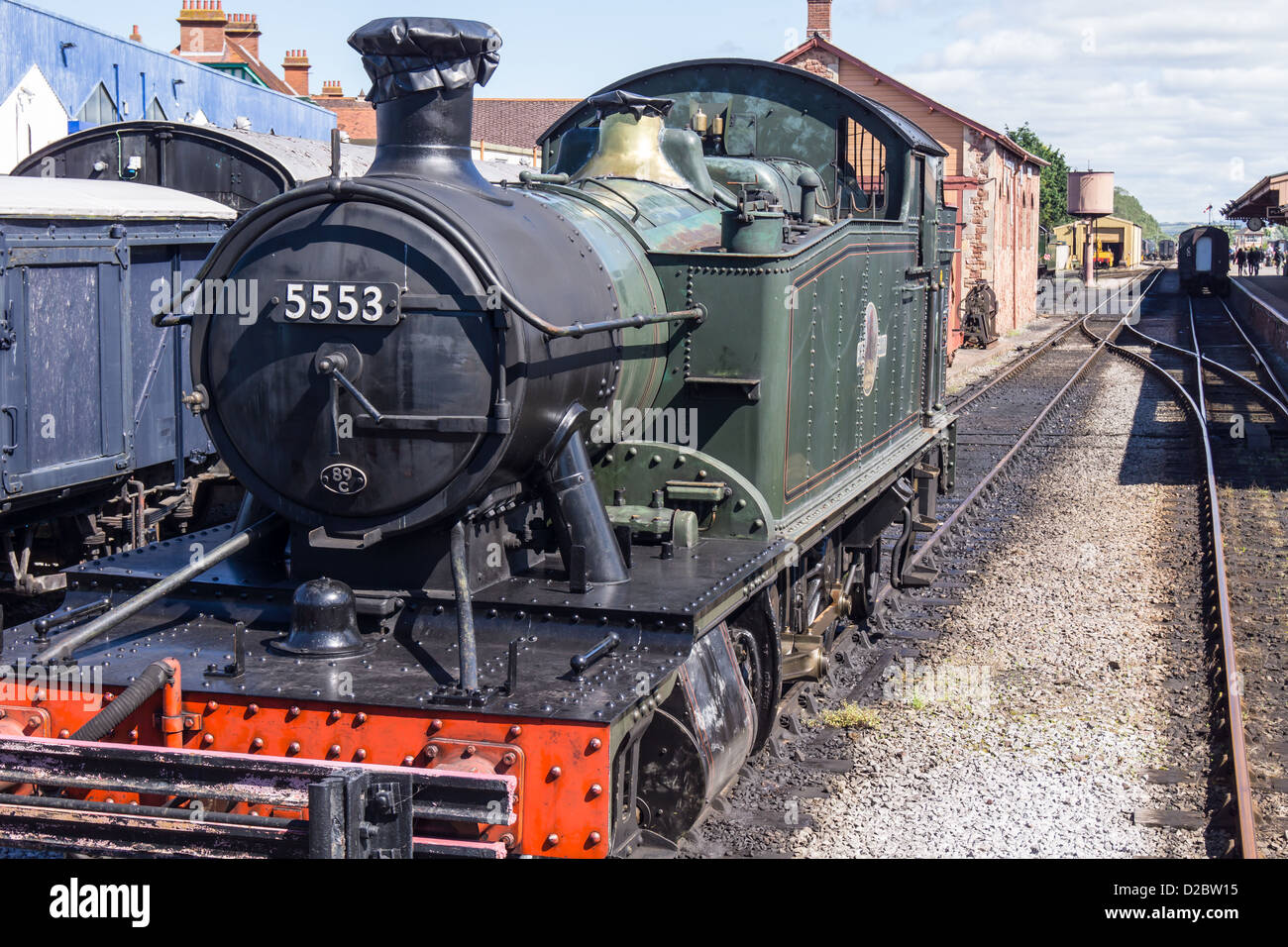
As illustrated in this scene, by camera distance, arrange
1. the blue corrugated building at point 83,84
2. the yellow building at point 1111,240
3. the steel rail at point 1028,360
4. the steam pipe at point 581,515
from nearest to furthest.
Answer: the steam pipe at point 581,515
the blue corrugated building at point 83,84
the steel rail at point 1028,360
the yellow building at point 1111,240

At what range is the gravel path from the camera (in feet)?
18.7

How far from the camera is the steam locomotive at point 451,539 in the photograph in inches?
154

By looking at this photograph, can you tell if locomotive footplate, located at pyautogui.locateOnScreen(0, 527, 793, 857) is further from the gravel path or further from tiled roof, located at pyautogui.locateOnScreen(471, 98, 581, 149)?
tiled roof, located at pyautogui.locateOnScreen(471, 98, 581, 149)

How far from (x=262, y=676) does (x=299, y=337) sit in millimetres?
1131

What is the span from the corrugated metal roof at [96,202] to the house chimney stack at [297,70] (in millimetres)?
29808

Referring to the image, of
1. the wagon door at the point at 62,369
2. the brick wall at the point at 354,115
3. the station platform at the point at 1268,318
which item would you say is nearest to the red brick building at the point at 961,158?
the station platform at the point at 1268,318

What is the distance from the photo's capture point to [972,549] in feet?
36.3

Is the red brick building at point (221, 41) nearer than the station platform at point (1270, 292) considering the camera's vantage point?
Yes

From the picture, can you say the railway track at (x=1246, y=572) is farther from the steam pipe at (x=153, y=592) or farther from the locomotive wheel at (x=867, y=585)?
the steam pipe at (x=153, y=592)

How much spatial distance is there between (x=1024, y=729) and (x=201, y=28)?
3071cm

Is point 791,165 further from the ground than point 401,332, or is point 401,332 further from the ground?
point 791,165

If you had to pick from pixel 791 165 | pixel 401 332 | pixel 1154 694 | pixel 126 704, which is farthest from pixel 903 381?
pixel 126 704

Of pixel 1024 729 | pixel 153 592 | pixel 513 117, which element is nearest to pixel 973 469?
pixel 1024 729
